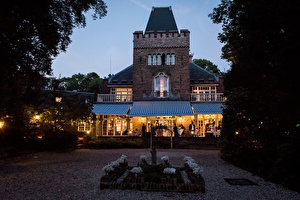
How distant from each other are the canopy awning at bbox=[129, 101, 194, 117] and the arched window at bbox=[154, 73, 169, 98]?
1229 millimetres

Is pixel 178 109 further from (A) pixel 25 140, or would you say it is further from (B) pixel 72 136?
(A) pixel 25 140

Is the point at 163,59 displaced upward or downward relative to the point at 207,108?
upward

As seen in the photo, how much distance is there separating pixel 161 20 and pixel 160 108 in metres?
11.4

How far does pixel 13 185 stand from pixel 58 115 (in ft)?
35.8

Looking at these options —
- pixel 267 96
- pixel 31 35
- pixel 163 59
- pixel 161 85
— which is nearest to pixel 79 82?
pixel 163 59

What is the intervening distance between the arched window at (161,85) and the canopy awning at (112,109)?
3421mm

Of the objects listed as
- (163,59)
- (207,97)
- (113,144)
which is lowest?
(113,144)

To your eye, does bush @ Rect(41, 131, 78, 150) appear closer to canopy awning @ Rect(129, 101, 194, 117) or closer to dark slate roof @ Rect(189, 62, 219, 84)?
canopy awning @ Rect(129, 101, 194, 117)

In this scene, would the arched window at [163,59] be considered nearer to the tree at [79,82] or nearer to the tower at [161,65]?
the tower at [161,65]

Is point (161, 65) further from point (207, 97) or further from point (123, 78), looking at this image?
point (207, 97)

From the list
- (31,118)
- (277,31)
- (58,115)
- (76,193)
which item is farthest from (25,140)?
(277,31)

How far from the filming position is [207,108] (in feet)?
80.3

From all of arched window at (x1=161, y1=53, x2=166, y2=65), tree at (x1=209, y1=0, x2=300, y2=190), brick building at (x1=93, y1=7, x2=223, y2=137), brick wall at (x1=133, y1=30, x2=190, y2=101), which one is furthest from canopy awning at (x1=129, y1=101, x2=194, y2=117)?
tree at (x1=209, y1=0, x2=300, y2=190)

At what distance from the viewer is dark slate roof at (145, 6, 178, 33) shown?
92.8 ft
